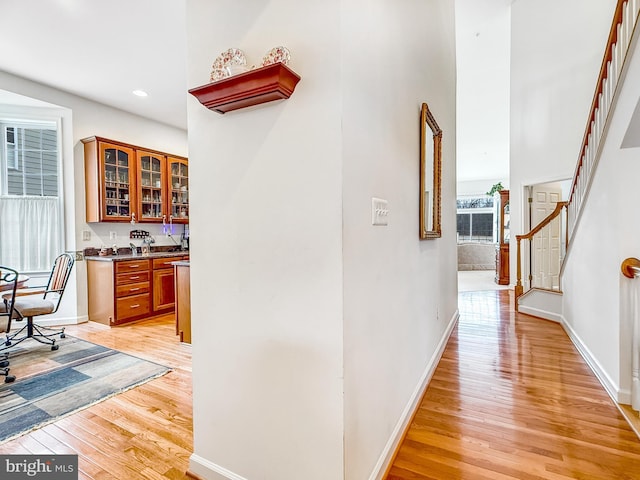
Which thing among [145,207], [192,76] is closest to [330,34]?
[192,76]

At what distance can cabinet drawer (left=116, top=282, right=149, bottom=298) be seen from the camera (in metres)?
4.20

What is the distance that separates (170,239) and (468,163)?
373 inches

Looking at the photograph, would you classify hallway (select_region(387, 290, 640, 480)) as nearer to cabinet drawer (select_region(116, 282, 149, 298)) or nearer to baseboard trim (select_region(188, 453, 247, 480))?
baseboard trim (select_region(188, 453, 247, 480))

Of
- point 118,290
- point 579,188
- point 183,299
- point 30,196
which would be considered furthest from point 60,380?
point 579,188

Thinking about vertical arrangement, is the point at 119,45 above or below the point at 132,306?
above

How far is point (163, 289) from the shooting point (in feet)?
15.6

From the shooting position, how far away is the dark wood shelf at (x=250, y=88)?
115 centimetres

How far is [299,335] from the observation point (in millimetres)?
1248

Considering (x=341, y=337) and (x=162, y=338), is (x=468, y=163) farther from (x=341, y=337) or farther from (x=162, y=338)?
(x=341, y=337)

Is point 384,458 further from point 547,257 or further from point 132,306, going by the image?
point 547,257

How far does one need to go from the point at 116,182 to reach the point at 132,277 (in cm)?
135

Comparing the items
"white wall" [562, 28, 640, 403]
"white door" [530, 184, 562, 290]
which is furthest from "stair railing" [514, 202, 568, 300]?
"white wall" [562, 28, 640, 403]

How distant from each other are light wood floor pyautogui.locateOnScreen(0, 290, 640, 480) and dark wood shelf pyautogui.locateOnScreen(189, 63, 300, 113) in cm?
172

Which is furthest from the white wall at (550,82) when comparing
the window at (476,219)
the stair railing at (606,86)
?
the window at (476,219)
